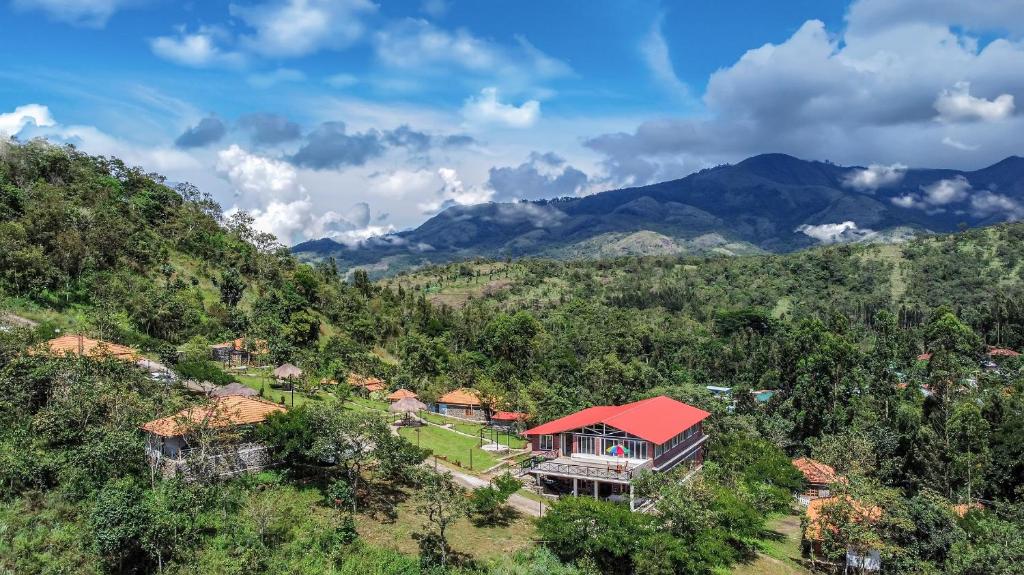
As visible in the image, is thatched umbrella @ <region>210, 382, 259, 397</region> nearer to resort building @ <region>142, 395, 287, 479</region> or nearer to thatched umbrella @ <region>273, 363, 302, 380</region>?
thatched umbrella @ <region>273, 363, 302, 380</region>

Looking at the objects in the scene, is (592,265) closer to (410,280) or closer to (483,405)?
(410,280)

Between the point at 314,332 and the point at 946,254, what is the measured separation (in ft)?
453

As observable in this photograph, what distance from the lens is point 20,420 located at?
93.5ft

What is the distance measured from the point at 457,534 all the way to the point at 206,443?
12.0 metres

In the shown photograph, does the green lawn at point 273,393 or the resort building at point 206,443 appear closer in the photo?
the resort building at point 206,443

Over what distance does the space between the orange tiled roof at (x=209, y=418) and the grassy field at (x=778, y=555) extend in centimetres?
2442

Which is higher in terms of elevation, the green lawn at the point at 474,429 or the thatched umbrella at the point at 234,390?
the thatched umbrella at the point at 234,390

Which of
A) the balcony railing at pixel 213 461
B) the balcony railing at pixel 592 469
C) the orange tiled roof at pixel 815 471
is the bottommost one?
the orange tiled roof at pixel 815 471

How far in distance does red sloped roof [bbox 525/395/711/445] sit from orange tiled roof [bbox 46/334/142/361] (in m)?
25.0

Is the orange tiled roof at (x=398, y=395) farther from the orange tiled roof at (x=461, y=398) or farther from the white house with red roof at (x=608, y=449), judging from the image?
the white house with red roof at (x=608, y=449)

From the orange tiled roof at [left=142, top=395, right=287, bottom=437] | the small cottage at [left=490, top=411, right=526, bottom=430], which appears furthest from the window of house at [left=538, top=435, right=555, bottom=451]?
the orange tiled roof at [left=142, top=395, right=287, bottom=437]

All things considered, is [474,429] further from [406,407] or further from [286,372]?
[286,372]

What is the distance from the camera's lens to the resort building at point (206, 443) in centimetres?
2781

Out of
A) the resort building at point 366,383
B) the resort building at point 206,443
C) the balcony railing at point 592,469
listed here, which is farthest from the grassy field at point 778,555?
the resort building at point 366,383
